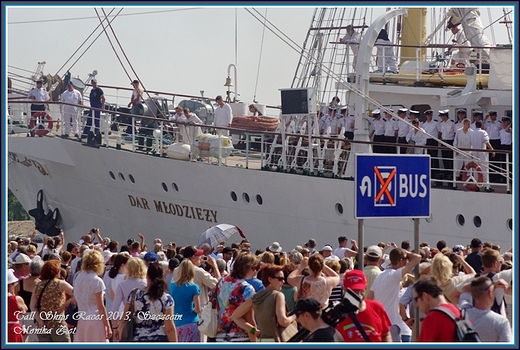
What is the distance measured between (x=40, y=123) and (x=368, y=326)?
54.4 ft

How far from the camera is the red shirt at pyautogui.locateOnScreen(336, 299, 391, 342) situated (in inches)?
269

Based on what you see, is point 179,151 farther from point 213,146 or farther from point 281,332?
point 281,332

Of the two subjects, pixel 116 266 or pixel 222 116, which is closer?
pixel 116 266

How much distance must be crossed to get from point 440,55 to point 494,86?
2.65m

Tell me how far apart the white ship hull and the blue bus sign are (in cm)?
869

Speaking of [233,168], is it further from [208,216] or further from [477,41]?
[477,41]

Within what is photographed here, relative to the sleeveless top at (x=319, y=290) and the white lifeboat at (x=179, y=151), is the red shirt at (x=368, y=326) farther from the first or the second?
the white lifeboat at (x=179, y=151)

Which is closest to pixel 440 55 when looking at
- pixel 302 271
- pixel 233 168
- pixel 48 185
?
pixel 233 168

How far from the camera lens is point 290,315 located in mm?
7895

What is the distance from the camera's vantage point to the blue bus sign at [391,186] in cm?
860

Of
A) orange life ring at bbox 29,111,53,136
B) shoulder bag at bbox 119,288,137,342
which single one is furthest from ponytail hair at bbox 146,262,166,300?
orange life ring at bbox 29,111,53,136

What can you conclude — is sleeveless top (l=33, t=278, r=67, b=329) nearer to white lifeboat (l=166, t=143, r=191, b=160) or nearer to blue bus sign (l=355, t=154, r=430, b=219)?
blue bus sign (l=355, t=154, r=430, b=219)

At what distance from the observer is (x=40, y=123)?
22312 mm

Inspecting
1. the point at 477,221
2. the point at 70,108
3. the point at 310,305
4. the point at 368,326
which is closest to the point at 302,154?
the point at 477,221
